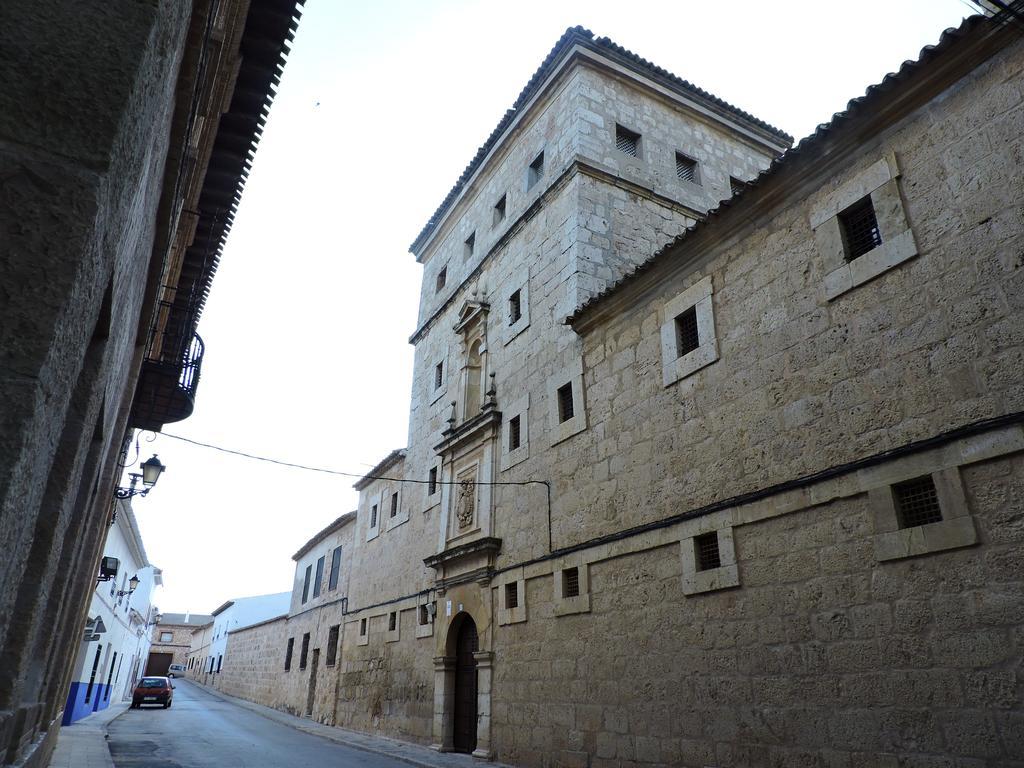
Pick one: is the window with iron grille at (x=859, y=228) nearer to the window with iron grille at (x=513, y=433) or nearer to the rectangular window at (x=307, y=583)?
the window with iron grille at (x=513, y=433)

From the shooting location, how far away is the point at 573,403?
9.44m

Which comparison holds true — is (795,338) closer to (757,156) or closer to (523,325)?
(523,325)

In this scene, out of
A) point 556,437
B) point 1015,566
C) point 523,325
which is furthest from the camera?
point 523,325

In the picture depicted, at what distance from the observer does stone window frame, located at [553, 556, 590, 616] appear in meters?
8.23

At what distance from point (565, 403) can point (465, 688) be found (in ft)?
16.2

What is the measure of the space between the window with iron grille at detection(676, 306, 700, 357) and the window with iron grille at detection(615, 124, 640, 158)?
5.69 metres

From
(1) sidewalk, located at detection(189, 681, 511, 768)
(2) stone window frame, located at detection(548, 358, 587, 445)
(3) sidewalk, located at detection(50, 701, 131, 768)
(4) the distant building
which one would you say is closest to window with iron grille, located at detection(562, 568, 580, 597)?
(2) stone window frame, located at detection(548, 358, 587, 445)

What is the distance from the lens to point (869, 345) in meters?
5.76

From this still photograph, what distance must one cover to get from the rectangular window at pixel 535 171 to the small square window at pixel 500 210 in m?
0.94

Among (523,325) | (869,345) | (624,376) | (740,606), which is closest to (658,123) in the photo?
(523,325)

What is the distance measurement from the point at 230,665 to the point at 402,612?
27.5 metres

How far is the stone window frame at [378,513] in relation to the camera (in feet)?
54.3

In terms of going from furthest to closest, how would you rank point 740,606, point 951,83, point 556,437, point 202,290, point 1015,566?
point 556,437 < point 202,290 < point 740,606 < point 951,83 < point 1015,566

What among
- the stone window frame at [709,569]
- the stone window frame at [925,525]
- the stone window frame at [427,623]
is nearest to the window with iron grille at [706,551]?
the stone window frame at [709,569]
